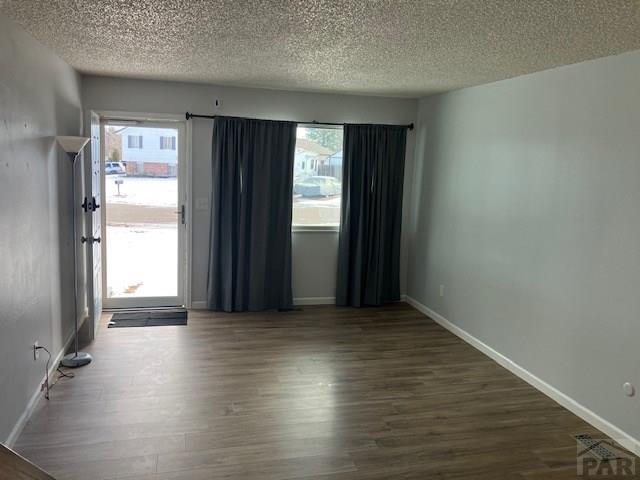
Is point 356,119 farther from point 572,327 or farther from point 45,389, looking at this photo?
point 45,389

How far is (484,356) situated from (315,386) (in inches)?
65.4

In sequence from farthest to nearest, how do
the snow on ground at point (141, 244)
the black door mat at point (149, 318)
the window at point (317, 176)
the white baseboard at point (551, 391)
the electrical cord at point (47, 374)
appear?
the window at point (317, 176) → the snow on ground at point (141, 244) → the black door mat at point (149, 318) → the electrical cord at point (47, 374) → the white baseboard at point (551, 391)

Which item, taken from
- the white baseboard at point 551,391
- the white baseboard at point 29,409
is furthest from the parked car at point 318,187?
the white baseboard at point 29,409

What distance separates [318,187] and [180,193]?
5.04 ft

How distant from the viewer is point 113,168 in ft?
17.4

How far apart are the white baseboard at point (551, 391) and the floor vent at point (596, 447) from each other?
4.5 inches

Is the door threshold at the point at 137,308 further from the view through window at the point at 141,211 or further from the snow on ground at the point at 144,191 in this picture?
the snow on ground at the point at 144,191

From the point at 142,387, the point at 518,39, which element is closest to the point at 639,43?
the point at 518,39

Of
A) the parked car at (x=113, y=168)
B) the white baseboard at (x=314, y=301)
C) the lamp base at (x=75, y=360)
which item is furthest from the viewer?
the white baseboard at (x=314, y=301)

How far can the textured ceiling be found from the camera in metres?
2.52

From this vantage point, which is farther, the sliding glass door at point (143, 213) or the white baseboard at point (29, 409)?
the sliding glass door at point (143, 213)

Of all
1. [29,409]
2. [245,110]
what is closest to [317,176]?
[245,110]

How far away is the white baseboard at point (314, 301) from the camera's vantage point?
19.5 feet

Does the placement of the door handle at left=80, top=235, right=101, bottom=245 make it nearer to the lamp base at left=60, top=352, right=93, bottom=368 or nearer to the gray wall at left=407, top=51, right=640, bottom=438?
the lamp base at left=60, top=352, right=93, bottom=368
